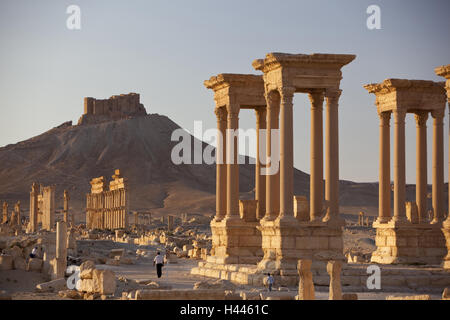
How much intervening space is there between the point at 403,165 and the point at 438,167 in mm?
1359

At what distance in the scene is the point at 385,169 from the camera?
35.7 m

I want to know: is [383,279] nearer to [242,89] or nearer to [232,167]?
[232,167]

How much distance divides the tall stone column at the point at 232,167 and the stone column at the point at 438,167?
7.67 metres

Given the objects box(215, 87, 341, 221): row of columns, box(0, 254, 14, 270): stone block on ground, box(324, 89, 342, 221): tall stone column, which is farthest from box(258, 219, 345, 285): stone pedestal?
box(0, 254, 14, 270): stone block on ground

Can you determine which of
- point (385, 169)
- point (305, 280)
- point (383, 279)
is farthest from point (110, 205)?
point (305, 280)

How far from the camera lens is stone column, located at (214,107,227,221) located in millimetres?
35344

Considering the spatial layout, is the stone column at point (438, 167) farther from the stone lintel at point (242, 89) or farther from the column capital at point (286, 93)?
the column capital at point (286, 93)

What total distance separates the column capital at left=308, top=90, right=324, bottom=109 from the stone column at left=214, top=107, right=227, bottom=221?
5.79 meters

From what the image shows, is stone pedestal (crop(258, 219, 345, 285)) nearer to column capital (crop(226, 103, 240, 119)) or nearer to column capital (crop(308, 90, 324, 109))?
column capital (crop(308, 90, 324, 109))

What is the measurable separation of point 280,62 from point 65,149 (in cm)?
17227

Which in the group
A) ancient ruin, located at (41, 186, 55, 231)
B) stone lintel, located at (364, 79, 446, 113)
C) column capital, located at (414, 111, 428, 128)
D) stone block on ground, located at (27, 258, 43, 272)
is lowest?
stone block on ground, located at (27, 258, 43, 272)

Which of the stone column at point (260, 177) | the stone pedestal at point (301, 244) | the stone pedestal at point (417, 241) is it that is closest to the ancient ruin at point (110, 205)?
the stone column at point (260, 177)
